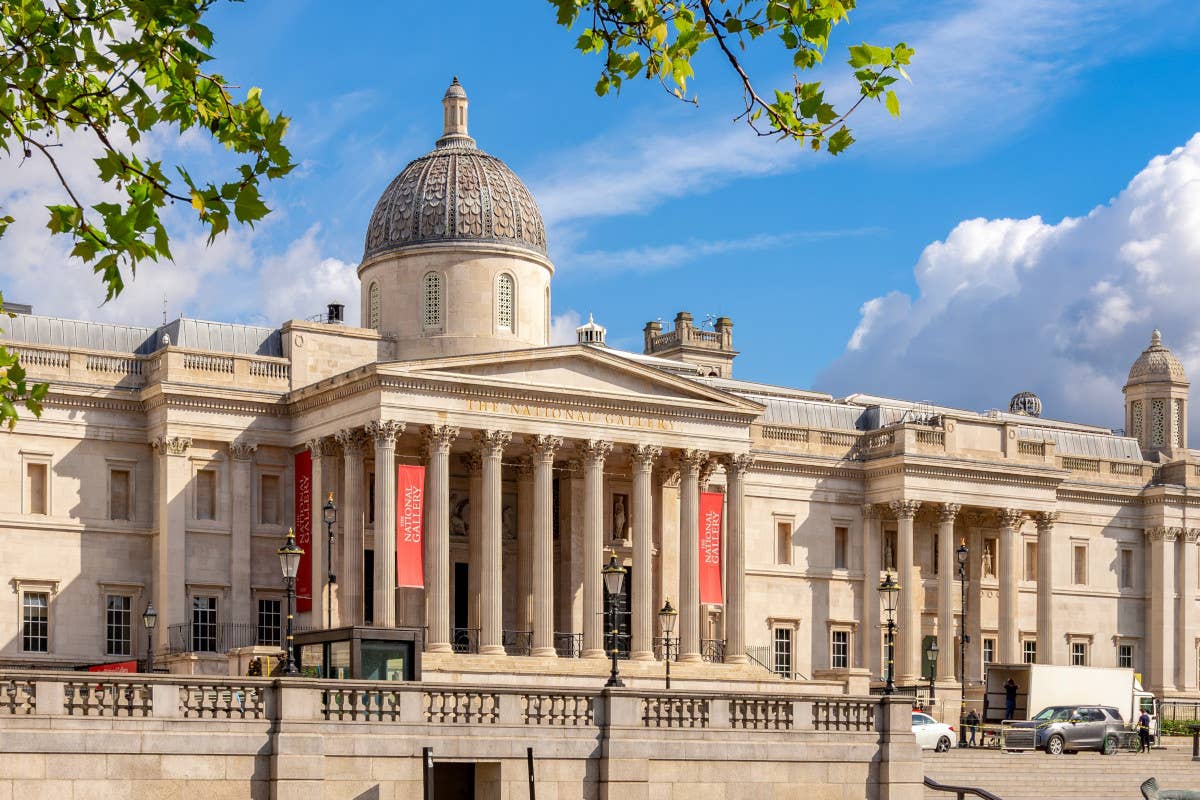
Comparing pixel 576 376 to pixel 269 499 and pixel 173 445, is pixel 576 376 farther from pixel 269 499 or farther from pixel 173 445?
pixel 173 445

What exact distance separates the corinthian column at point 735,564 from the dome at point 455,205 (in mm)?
10982

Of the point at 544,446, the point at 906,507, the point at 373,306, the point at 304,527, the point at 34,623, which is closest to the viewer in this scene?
the point at 34,623

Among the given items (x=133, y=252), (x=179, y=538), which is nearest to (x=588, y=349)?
(x=179, y=538)

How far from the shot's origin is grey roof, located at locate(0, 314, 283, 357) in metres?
69.6

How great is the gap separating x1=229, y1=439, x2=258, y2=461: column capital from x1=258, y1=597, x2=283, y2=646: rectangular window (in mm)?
4809

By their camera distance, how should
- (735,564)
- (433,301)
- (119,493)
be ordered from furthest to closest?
(433,301) → (735,564) → (119,493)

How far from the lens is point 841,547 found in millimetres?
82562

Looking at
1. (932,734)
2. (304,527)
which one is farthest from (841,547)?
(304,527)

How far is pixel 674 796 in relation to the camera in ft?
127

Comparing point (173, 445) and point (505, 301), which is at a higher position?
point (505, 301)

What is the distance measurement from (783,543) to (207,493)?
76.6ft

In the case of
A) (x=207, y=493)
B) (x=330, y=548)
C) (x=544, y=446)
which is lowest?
(x=330, y=548)

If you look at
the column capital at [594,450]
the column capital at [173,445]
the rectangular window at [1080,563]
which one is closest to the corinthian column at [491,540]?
the column capital at [594,450]

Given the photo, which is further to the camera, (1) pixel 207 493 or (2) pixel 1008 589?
(2) pixel 1008 589
